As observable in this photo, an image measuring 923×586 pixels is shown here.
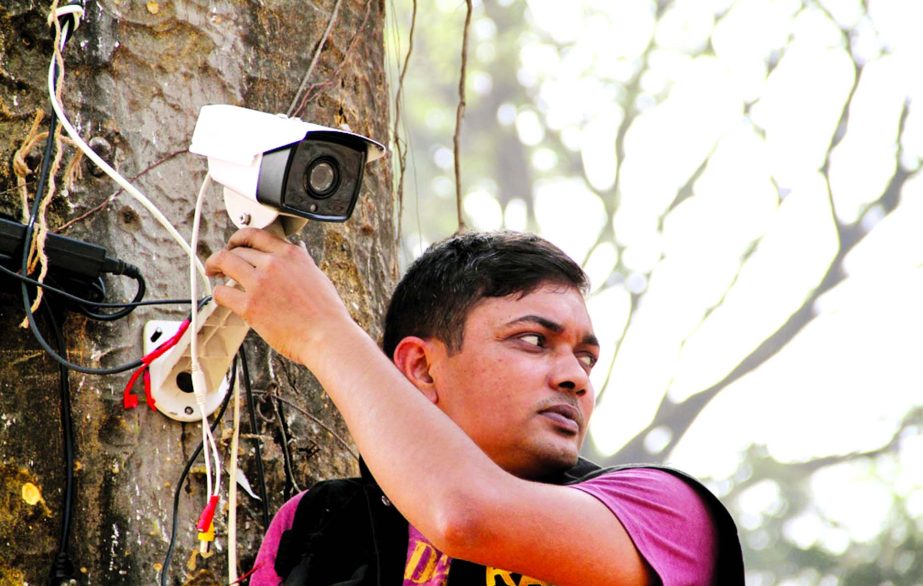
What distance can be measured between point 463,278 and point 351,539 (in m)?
0.59

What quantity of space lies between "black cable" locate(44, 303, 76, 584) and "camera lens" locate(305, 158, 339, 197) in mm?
712

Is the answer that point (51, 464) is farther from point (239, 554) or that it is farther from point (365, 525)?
point (365, 525)

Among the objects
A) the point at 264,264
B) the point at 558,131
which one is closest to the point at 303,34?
the point at 264,264

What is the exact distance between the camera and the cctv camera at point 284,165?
2115 millimetres

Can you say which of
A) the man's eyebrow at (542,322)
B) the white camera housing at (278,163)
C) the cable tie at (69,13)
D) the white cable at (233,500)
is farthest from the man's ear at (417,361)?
the cable tie at (69,13)

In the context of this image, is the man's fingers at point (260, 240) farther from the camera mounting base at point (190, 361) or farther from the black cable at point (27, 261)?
the black cable at point (27, 261)

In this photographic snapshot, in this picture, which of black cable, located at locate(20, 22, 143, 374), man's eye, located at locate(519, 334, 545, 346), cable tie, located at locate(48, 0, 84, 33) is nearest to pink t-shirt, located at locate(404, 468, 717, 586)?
man's eye, located at locate(519, 334, 545, 346)

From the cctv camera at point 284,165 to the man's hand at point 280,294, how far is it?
0.04 metres

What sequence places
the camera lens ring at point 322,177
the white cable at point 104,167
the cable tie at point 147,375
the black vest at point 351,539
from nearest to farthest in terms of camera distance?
the camera lens ring at point 322,177 < the black vest at point 351,539 < the white cable at point 104,167 < the cable tie at point 147,375

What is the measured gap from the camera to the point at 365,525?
2434mm

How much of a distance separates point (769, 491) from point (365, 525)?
10262 millimetres

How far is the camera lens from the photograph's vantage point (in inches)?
84.4

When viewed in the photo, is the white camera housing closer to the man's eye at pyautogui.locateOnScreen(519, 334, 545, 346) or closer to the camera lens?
the camera lens

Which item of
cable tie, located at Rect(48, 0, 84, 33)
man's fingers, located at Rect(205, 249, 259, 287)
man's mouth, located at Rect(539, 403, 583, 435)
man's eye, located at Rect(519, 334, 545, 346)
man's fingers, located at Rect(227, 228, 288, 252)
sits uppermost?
cable tie, located at Rect(48, 0, 84, 33)
